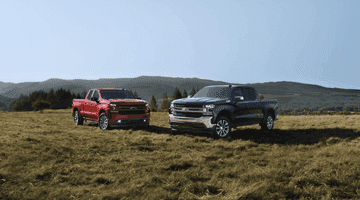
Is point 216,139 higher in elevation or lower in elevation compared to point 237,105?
lower

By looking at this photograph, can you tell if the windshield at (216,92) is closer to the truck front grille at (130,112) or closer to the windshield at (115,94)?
the truck front grille at (130,112)

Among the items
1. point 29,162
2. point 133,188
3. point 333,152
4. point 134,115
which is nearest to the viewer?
point 133,188

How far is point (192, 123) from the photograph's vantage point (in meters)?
10.1

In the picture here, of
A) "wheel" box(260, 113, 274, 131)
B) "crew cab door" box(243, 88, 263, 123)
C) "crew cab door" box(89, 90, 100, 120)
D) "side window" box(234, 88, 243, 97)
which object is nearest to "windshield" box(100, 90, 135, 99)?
"crew cab door" box(89, 90, 100, 120)

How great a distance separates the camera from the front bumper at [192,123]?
9875mm

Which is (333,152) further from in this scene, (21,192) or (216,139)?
(21,192)

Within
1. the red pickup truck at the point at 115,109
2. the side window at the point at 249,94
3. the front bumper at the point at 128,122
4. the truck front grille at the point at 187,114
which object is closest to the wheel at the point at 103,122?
the red pickup truck at the point at 115,109

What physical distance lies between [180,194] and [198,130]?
585cm

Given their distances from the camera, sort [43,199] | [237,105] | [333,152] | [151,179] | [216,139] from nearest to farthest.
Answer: [43,199]
[151,179]
[333,152]
[216,139]
[237,105]

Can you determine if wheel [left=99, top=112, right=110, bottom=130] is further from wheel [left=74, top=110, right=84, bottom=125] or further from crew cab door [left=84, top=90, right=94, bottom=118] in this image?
wheel [left=74, top=110, right=84, bottom=125]

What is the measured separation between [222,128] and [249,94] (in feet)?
8.41

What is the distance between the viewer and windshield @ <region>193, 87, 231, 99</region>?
11.1 meters

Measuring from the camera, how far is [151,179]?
5070mm

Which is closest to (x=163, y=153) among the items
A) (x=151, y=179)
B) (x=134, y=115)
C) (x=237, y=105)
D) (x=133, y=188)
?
(x=151, y=179)
